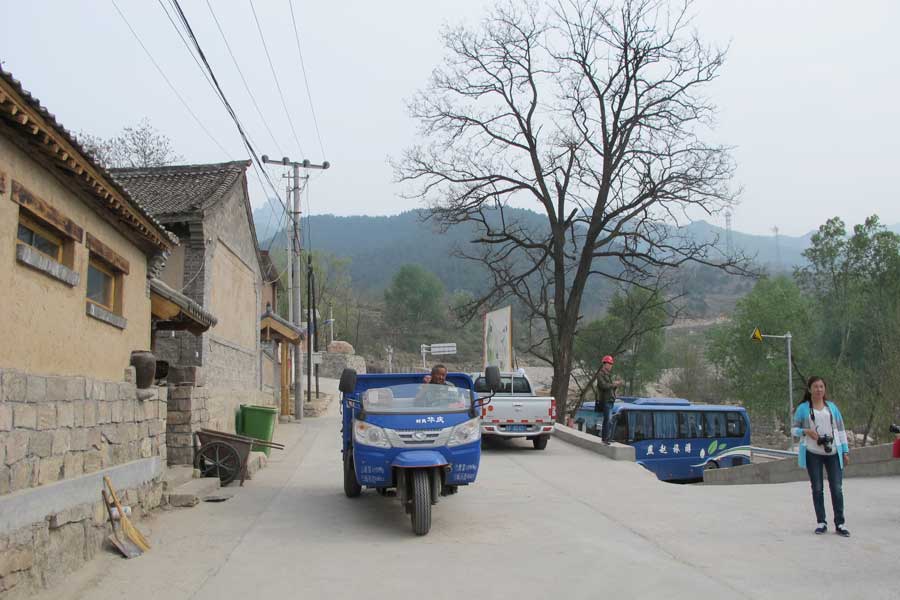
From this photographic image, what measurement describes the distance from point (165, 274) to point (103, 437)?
9.32m

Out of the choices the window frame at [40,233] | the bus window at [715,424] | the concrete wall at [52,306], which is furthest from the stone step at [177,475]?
the bus window at [715,424]

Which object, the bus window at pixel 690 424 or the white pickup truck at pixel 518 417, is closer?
the white pickup truck at pixel 518 417

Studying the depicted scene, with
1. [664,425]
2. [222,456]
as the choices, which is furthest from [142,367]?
[664,425]

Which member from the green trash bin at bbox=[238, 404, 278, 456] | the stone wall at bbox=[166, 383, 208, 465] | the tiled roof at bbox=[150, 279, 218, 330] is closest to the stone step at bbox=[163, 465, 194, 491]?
the stone wall at bbox=[166, 383, 208, 465]

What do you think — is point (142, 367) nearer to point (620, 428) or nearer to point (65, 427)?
point (65, 427)

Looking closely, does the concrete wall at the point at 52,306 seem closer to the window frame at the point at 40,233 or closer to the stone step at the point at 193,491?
the window frame at the point at 40,233

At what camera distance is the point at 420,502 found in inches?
337

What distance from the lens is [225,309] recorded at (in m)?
19.6

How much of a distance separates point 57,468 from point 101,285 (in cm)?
281

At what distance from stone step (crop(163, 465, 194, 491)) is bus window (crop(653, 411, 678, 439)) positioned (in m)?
12.7

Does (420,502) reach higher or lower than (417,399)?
lower

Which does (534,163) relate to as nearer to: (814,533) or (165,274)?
(165,274)

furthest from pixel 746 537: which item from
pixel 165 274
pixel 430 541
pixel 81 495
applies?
pixel 165 274

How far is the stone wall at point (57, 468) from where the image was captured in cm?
590
